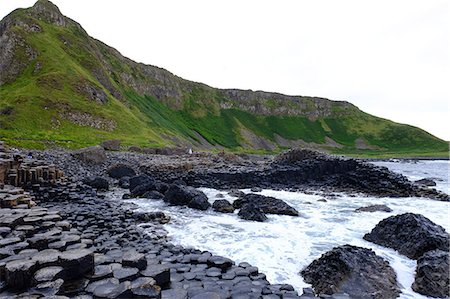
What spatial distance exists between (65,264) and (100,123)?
254 feet

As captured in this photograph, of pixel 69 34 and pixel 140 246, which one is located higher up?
pixel 69 34

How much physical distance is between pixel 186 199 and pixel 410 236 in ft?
44.3

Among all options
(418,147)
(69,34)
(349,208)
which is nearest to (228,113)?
(69,34)

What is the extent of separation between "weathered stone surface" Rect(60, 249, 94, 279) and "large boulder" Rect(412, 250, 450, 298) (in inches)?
396

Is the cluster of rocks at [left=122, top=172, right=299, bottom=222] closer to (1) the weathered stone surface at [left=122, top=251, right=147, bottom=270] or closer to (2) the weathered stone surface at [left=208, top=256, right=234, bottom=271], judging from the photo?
(2) the weathered stone surface at [left=208, top=256, right=234, bottom=271]

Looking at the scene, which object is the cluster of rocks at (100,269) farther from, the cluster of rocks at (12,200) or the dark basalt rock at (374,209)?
the dark basalt rock at (374,209)

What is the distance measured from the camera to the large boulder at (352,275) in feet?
32.2

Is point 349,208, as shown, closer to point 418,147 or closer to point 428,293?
point 428,293

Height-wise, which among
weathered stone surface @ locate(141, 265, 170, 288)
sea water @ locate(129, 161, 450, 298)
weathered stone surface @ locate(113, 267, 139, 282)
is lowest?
sea water @ locate(129, 161, 450, 298)

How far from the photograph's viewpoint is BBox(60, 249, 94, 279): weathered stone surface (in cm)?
650

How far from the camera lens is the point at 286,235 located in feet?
51.4

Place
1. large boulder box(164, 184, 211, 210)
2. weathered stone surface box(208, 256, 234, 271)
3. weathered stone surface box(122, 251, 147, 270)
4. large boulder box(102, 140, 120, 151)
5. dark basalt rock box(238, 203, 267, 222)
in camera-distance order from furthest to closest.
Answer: large boulder box(102, 140, 120, 151) < large boulder box(164, 184, 211, 210) < dark basalt rock box(238, 203, 267, 222) < weathered stone surface box(208, 256, 234, 271) < weathered stone surface box(122, 251, 147, 270)

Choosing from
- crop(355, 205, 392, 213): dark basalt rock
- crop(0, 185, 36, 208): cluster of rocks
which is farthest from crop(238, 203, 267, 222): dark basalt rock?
crop(0, 185, 36, 208): cluster of rocks

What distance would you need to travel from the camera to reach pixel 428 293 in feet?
32.6
